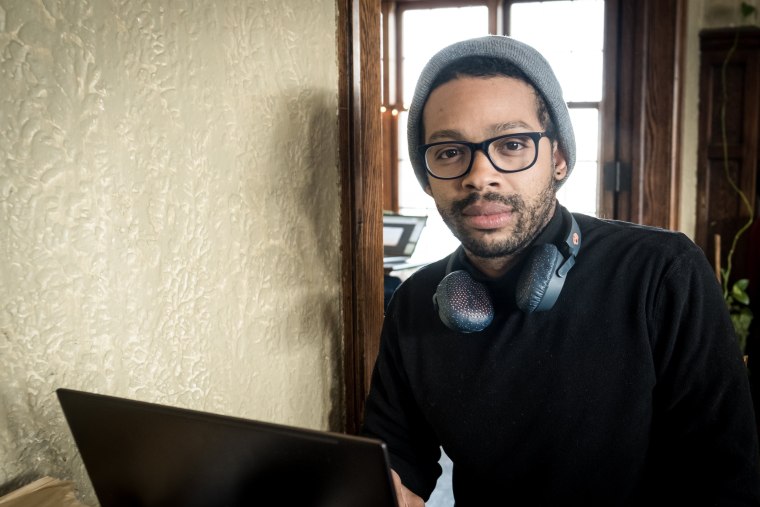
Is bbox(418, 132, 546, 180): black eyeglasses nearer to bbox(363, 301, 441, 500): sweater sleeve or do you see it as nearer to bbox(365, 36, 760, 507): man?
bbox(365, 36, 760, 507): man

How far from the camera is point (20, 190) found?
0.73m

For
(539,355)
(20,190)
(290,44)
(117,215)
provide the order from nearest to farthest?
(20,190)
(117,215)
(539,355)
(290,44)

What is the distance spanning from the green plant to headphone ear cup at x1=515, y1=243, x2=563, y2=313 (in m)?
2.61

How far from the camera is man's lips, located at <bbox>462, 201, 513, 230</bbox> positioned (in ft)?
3.67

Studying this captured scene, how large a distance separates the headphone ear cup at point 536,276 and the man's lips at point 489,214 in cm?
9

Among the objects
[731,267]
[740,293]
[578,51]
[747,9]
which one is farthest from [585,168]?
[740,293]

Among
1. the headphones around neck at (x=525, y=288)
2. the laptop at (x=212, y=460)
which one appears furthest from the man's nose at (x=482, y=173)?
the laptop at (x=212, y=460)

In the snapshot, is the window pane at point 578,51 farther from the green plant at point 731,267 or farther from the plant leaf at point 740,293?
the plant leaf at point 740,293

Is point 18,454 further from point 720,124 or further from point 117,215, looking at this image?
point 720,124

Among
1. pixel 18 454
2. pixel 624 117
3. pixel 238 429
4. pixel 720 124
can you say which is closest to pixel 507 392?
pixel 238 429

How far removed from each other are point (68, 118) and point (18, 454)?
0.40 metres

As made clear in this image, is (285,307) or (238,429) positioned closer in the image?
(238,429)

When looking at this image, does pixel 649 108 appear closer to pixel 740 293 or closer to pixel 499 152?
pixel 740 293

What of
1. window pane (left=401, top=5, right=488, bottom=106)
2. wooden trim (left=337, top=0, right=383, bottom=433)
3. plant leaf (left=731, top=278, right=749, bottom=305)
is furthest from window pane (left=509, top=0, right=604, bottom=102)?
wooden trim (left=337, top=0, right=383, bottom=433)
